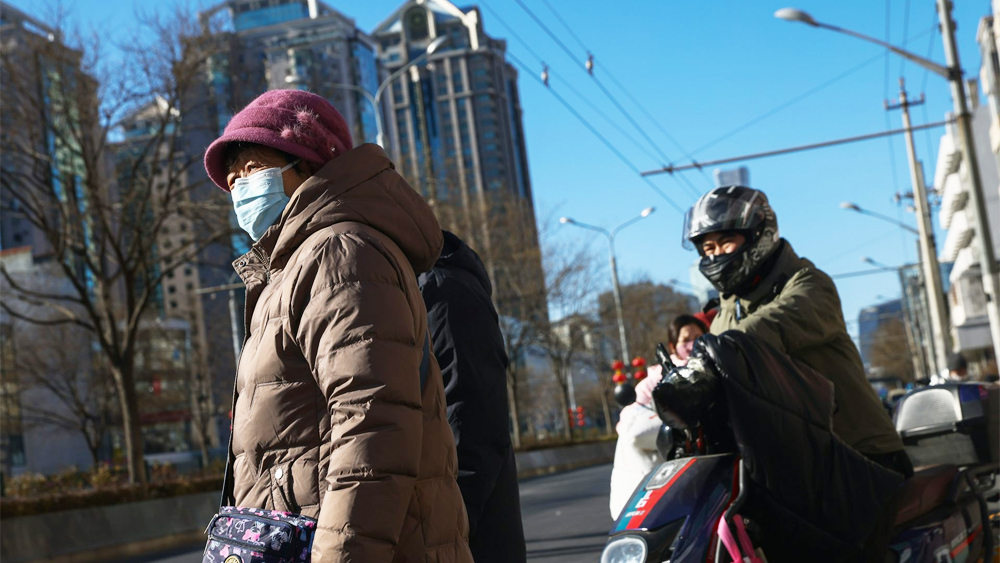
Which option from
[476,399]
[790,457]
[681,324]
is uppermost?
[681,324]

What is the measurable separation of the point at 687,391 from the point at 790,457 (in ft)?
1.14

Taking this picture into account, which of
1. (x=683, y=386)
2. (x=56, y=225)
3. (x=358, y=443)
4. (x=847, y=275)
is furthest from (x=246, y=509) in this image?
(x=847, y=275)

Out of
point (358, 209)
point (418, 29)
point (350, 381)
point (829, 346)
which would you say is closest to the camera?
point (350, 381)

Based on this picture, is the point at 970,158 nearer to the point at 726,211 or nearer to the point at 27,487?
the point at 726,211

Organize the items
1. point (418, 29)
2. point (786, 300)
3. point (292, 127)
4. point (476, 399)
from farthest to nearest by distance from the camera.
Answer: point (418, 29), point (786, 300), point (476, 399), point (292, 127)

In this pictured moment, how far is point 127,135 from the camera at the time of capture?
863 inches

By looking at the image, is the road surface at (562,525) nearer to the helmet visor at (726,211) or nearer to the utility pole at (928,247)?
the helmet visor at (726,211)

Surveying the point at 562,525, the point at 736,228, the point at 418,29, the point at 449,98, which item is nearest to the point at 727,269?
the point at 736,228

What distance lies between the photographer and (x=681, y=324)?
22.2 ft

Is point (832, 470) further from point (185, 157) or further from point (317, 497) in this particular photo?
point (185, 157)

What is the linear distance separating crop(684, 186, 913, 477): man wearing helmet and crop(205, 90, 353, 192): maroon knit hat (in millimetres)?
1647

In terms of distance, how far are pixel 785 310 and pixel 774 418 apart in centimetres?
56

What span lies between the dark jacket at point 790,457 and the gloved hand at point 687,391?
33 millimetres

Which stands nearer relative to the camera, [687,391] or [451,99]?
[687,391]
